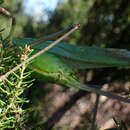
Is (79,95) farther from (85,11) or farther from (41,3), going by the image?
(41,3)

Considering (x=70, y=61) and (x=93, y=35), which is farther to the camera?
(x=93, y=35)

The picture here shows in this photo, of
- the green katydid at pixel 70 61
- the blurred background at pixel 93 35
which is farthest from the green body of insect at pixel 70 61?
the blurred background at pixel 93 35

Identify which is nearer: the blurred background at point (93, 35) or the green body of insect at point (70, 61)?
the green body of insect at point (70, 61)

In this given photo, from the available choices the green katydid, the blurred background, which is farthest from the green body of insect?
the blurred background

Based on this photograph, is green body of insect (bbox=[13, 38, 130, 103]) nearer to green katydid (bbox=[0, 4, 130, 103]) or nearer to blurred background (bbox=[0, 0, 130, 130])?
green katydid (bbox=[0, 4, 130, 103])

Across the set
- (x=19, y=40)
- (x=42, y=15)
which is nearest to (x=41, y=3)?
(x=42, y=15)

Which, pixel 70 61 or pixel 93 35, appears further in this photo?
pixel 93 35

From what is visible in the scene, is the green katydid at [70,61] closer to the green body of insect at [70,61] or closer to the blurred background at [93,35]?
the green body of insect at [70,61]

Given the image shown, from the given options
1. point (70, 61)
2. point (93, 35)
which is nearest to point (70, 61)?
point (70, 61)

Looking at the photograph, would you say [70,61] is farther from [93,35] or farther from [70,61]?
[93,35]
